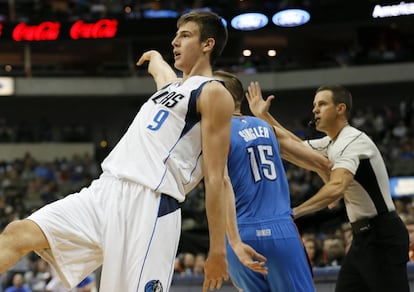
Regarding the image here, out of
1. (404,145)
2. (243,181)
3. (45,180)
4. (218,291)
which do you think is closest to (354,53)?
(404,145)

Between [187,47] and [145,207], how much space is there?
3.37 ft

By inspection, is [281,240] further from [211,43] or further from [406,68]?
[406,68]

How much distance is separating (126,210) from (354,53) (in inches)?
960

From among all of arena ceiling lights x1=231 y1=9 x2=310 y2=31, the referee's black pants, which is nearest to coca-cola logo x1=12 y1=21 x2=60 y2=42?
arena ceiling lights x1=231 y1=9 x2=310 y2=31

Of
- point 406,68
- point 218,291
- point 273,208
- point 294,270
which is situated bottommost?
point 218,291

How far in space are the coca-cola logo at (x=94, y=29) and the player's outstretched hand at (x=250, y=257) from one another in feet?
74.1

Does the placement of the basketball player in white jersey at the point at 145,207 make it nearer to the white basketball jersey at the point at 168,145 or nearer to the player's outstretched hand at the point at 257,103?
the white basketball jersey at the point at 168,145

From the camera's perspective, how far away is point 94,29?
87.3ft

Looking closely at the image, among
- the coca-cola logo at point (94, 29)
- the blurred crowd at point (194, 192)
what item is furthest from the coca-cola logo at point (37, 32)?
the blurred crowd at point (194, 192)

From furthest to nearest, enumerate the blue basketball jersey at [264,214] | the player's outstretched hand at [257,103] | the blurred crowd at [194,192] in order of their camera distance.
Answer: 1. the blurred crowd at [194,192]
2. the player's outstretched hand at [257,103]
3. the blue basketball jersey at [264,214]

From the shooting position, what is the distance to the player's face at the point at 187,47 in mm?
4664

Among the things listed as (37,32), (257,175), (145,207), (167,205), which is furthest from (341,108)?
(37,32)

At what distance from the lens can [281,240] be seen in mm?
5027

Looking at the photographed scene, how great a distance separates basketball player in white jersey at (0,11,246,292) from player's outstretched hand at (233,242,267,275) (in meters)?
0.37
